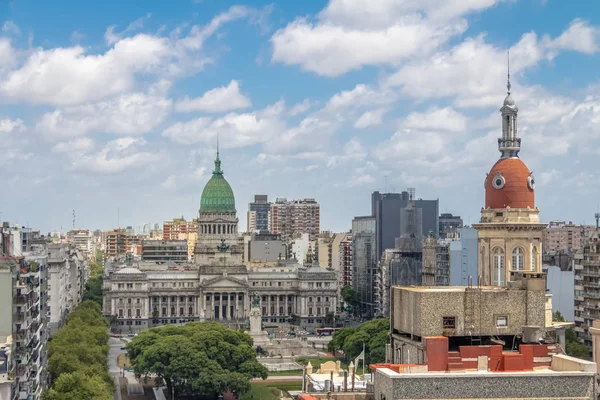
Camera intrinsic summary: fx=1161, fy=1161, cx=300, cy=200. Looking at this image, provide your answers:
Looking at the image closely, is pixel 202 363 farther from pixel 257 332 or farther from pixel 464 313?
pixel 464 313

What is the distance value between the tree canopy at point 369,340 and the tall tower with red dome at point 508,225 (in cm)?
5425

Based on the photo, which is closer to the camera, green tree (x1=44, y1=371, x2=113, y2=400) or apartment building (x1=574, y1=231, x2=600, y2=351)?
green tree (x1=44, y1=371, x2=113, y2=400)

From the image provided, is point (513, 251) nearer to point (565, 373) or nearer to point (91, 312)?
point (565, 373)

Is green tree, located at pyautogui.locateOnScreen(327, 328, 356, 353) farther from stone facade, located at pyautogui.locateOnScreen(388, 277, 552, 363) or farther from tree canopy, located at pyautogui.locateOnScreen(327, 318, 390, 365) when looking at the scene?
stone facade, located at pyautogui.locateOnScreen(388, 277, 552, 363)

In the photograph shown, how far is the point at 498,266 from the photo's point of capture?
7556 cm

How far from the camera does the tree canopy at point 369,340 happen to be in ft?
430

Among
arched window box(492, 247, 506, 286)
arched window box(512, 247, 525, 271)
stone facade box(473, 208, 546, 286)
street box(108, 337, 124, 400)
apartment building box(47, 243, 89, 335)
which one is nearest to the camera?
stone facade box(473, 208, 546, 286)

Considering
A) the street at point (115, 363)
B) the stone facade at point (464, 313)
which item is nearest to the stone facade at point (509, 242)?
the stone facade at point (464, 313)

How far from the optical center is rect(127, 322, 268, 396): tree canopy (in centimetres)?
12219

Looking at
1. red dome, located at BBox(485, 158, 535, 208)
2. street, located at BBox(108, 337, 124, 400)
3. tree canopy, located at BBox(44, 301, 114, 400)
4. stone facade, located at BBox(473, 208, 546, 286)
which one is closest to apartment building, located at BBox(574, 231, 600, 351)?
stone facade, located at BBox(473, 208, 546, 286)

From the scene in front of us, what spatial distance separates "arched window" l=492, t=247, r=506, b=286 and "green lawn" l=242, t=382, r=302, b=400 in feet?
160

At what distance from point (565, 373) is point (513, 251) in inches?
1352

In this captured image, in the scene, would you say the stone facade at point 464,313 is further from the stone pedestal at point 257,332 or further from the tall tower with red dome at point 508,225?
the stone pedestal at point 257,332

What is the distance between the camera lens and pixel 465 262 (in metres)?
171
